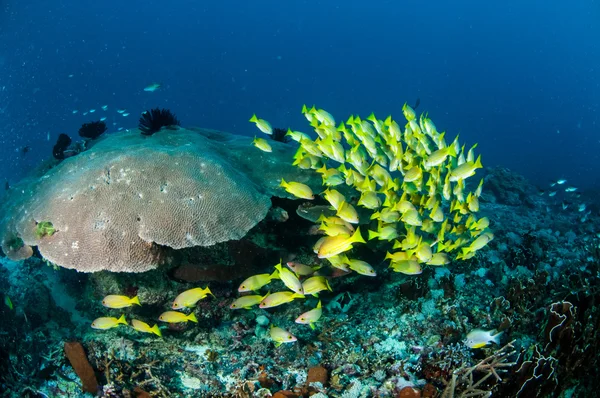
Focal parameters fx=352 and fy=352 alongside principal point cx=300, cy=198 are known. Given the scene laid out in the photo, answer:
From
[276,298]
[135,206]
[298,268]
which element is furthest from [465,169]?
[135,206]

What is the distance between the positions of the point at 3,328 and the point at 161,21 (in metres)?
121

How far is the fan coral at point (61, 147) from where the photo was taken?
821cm

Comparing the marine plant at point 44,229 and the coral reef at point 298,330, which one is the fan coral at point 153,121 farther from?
the marine plant at point 44,229

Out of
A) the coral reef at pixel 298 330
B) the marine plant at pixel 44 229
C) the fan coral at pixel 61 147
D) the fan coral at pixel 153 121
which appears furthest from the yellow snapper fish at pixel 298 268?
the fan coral at pixel 61 147

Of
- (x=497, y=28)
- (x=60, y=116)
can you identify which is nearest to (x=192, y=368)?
(x=60, y=116)

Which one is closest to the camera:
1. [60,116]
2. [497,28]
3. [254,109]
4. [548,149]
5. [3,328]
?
[3,328]

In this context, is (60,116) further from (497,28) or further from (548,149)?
(497,28)

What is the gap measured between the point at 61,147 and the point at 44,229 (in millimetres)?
4395

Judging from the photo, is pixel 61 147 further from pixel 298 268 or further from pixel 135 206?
pixel 298 268

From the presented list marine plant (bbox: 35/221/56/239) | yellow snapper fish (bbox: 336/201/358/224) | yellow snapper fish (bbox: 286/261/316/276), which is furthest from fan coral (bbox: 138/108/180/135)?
yellow snapper fish (bbox: 336/201/358/224)

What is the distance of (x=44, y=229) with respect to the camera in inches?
190

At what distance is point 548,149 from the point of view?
59.8m

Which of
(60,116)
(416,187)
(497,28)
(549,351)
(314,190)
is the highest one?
(497,28)

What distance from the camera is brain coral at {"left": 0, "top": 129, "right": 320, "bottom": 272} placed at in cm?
442
